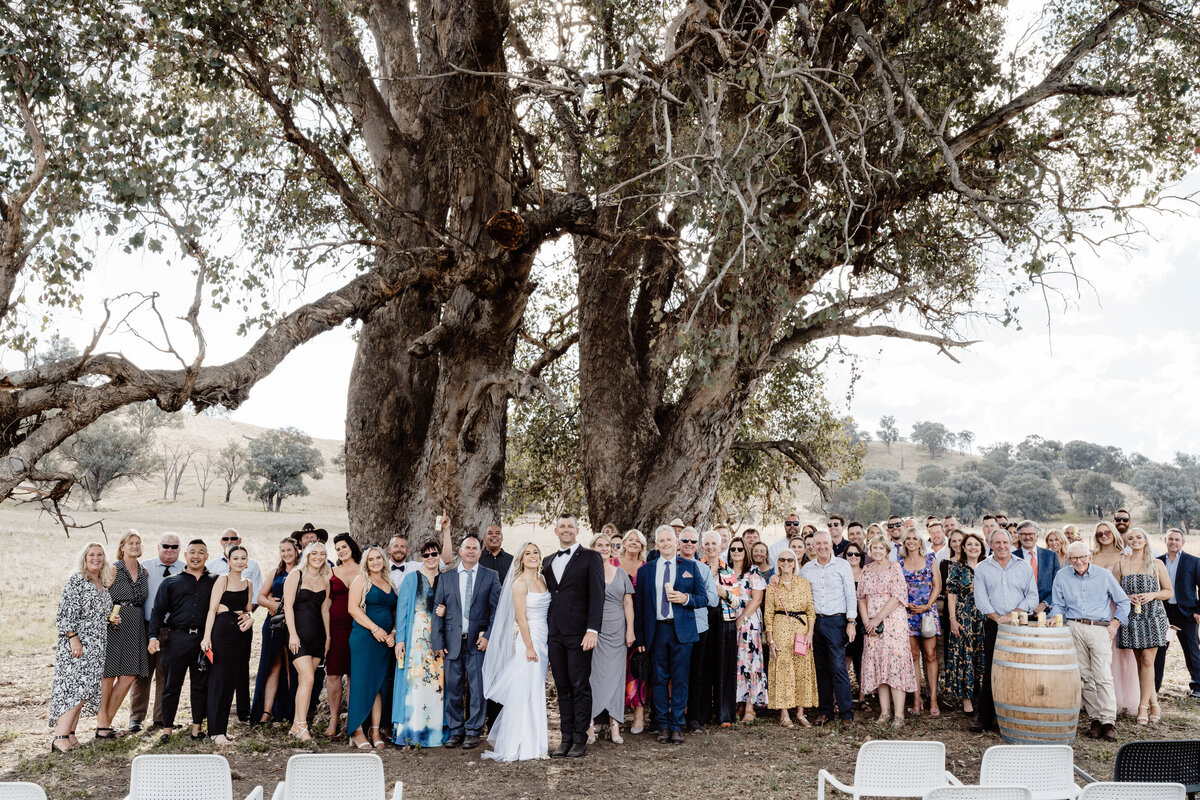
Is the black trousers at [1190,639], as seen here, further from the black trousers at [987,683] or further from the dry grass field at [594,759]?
the black trousers at [987,683]

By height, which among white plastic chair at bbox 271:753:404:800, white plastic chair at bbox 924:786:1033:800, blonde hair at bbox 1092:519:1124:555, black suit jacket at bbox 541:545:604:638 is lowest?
white plastic chair at bbox 271:753:404:800

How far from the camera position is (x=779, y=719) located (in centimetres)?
915

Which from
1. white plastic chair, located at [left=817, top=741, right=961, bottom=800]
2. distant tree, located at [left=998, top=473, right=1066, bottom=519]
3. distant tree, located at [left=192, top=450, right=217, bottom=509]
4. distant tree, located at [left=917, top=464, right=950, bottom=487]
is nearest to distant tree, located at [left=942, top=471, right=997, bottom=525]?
distant tree, located at [left=998, top=473, right=1066, bottom=519]

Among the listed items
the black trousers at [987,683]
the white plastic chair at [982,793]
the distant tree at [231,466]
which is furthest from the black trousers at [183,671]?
the distant tree at [231,466]

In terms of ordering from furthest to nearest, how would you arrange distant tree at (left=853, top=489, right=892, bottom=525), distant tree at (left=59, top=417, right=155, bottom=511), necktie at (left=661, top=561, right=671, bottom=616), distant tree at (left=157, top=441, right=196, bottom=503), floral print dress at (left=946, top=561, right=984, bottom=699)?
1. distant tree at (left=853, top=489, right=892, bottom=525)
2. distant tree at (left=157, top=441, right=196, bottom=503)
3. distant tree at (left=59, top=417, right=155, bottom=511)
4. floral print dress at (left=946, top=561, right=984, bottom=699)
5. necktie at (left=661, top=561, right=671, bottom=616)

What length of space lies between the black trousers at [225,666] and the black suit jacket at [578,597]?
9.96ft

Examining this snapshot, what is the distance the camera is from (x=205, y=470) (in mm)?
59812

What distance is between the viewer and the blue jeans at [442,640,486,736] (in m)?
8.23

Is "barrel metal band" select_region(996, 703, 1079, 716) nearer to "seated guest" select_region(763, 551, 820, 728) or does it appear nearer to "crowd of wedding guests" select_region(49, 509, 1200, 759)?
"crowd of wedding guests" select_region(49, 509, 1200, 759)

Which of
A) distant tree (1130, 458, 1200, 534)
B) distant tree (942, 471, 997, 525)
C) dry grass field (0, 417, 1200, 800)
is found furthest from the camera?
distant tree (942, 471, 997, 525)

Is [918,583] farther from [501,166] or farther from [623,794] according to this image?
[501,166]

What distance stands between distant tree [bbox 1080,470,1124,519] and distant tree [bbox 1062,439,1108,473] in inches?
570

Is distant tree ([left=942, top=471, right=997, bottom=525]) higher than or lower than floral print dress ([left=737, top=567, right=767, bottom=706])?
higher

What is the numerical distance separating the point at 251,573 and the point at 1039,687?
7.63 metres
